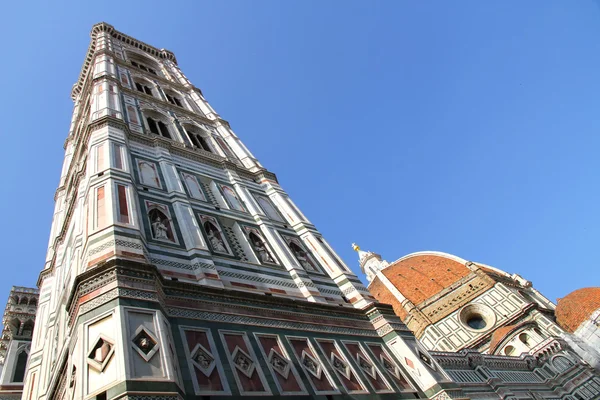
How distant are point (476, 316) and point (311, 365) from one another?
86.1ft

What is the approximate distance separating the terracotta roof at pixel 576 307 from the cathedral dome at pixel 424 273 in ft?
21.2

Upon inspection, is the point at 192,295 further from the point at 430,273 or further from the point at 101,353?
the point at 430,273

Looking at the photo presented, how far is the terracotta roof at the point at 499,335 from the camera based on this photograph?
2336 centimetres

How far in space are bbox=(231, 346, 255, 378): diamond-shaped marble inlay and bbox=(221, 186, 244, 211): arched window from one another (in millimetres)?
5064

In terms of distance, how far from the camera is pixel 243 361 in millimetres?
5285

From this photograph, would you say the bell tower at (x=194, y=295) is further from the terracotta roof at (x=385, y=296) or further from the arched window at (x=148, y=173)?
the terracotta roof at (x=385, y=296)

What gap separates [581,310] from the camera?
2689cm

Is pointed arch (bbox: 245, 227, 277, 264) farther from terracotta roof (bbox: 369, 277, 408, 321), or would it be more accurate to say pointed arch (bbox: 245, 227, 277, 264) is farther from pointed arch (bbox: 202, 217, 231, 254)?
terracotta roof (bbox: 369, 277, 408, 321)

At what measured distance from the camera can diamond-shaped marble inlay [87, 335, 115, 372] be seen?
4.22 meters

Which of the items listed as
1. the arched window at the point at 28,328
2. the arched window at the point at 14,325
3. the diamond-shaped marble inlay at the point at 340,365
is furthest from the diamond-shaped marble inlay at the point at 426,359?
the arched window at the point at 14,325

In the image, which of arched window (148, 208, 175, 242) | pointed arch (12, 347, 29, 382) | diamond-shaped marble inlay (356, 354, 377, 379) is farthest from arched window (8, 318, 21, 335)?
diamond-shaped marble inlay (356, 354, 377, 379)

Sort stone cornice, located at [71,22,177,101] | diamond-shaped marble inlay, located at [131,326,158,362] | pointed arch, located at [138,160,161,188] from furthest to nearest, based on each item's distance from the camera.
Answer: stone cornice, located at [71,22,177,101] → pointed arch, located at [138,160,161,188] → diamond-shaped marble inlay, located at [131,326,158,362]

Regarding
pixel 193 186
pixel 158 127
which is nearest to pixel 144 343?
pixel 193 186

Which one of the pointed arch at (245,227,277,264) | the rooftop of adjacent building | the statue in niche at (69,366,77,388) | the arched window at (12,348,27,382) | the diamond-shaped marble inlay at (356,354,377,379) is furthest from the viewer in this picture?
the rooftop of adjacent building
